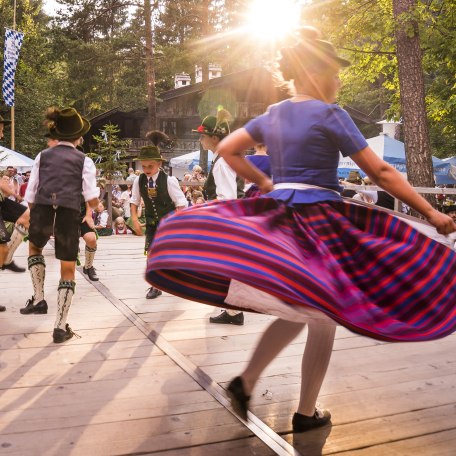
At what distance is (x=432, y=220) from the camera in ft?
8.04

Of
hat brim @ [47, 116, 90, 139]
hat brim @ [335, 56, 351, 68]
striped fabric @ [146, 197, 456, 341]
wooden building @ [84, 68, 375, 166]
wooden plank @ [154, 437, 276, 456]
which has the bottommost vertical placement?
wooden plank @ [154, 437, 276, 456]

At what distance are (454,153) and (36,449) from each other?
25351 millimetres

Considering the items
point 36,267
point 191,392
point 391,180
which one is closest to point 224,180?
point 36,267

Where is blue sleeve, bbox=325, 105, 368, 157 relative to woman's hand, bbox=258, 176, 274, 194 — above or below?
above

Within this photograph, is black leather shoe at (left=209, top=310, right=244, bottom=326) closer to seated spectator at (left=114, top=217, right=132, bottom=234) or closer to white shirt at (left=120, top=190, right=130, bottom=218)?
seated spectator at (left=114, top=217, right=132, bottom=234)

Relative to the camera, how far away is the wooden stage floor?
268cm

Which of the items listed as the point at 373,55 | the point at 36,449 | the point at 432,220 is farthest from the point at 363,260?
the point at 373,55

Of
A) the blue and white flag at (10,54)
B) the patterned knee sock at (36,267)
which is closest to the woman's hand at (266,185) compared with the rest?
the patterned knee sock at (36,267)

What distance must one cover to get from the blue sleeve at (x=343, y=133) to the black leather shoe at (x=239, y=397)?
110 cm

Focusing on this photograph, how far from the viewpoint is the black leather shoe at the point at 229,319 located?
4883 mm

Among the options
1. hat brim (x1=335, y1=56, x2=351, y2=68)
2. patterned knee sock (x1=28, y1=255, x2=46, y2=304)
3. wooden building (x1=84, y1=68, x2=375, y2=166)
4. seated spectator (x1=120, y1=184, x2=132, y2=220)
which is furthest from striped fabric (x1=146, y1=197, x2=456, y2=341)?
wooden building (x1=84, y1=68, x2=375, y2=166)

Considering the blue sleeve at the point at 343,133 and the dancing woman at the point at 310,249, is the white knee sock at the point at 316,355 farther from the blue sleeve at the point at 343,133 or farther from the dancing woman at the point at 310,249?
the blue sleeve at the point at 343,133

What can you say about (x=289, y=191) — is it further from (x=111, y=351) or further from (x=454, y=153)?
(x=454, y=153)

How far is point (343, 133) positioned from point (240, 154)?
21.5 inches
